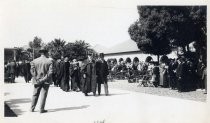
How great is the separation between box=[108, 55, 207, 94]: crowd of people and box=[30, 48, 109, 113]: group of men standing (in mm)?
1068

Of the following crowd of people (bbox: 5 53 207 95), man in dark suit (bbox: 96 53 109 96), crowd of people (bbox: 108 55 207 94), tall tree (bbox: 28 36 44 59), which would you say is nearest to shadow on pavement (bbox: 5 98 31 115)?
crowd of people (bbox: 5 53 207 95)

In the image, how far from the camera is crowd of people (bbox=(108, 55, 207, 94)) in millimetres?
9022

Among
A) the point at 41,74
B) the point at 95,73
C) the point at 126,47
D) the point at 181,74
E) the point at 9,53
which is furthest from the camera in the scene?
the point at 181,74

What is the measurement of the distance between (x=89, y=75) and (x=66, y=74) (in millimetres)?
1059

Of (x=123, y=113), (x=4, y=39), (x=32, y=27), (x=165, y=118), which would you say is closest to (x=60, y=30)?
(x=32, y=27)

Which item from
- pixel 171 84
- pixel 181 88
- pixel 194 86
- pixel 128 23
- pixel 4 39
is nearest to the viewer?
pixel 4 39

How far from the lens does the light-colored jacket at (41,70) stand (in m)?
7.24

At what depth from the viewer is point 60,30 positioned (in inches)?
306

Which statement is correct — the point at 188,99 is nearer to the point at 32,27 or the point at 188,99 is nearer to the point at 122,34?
the point at 122,34

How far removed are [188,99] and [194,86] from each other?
3.10ft

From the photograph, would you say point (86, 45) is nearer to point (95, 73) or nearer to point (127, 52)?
point (95, 73)

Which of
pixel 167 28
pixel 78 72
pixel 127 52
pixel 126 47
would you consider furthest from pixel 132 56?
pixel 167 28

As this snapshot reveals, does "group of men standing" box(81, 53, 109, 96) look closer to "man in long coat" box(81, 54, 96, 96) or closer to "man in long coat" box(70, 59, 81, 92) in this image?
"man in long coat" box(81, 54, 96, 96)

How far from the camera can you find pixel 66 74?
10312 millimetres
